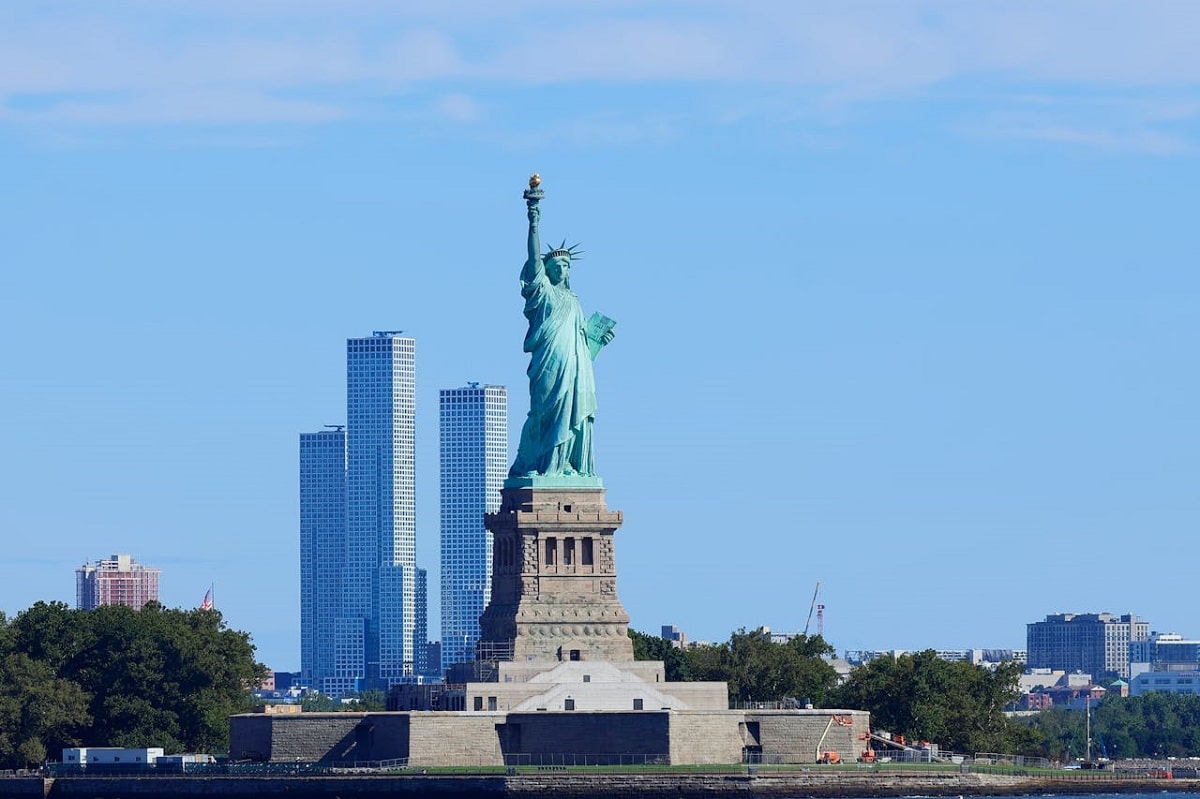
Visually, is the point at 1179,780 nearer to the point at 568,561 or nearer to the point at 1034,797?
the point at 1034,797

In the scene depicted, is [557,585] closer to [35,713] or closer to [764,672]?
[764,672]

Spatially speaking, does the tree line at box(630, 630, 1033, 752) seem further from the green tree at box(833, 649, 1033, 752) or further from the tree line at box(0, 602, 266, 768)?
the tree line at box(0, 602, 266, 768)

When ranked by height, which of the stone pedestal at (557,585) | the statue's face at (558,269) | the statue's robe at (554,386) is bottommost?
the stone pedestal at (557,585)

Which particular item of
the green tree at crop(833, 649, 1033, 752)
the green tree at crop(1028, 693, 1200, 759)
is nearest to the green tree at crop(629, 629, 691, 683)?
the green tree at crop(833, 649, 1033, 752)

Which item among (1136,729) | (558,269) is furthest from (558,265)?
(1136,729)

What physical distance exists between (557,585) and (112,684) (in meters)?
19.1

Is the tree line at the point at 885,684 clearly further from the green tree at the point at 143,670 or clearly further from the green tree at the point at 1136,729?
the green tree at the point at 1136,729

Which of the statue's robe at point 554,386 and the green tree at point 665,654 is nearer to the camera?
the statue's robe at point 554,386

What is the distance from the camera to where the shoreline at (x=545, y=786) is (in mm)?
97500

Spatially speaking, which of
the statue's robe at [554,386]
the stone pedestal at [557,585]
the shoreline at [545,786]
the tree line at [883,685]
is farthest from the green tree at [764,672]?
the shoreline at [545,786]

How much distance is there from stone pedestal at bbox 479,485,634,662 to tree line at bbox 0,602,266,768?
1285 centimetres

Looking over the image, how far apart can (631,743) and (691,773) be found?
341 cm

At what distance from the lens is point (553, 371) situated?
112 m

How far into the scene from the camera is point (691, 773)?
98.4 metres
